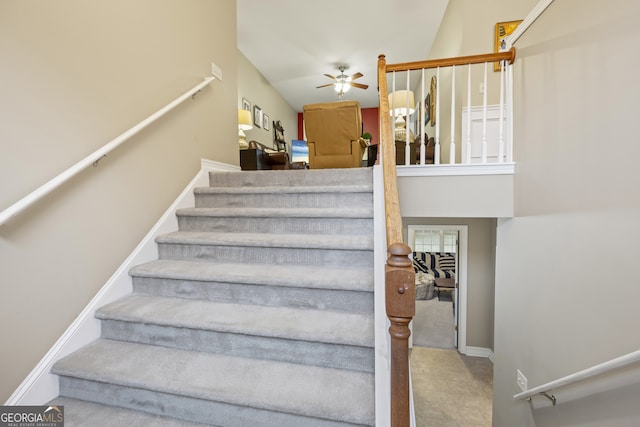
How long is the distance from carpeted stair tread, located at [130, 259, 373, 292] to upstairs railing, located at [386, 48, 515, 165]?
1.34 meters

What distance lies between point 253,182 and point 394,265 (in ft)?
6.32

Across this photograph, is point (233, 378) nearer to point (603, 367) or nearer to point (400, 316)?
point (400, 316)

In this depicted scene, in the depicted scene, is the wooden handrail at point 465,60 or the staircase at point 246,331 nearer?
the staircase at point 246,331

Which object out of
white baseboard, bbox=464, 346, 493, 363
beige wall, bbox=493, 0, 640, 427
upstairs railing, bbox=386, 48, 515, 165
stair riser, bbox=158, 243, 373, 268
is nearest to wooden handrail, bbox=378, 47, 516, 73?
upstairs railing, bbox=386, 48, 515, 165

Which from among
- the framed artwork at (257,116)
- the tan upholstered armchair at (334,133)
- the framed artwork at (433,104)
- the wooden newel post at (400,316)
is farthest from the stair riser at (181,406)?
the framed artwork at (257,116)

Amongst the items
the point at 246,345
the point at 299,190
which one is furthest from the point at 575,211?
the point at 246,345

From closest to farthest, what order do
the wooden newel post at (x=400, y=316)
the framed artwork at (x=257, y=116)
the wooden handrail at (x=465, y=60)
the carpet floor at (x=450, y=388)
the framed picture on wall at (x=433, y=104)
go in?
the wooden newel post at (x=400, y=316) → the wooden handrail at (x=465, y=60) → the carpet floor at (x=450, y=388) → the framed picture on wall at (x=433, y=104) → the framed artwork at (x=257, y=116)

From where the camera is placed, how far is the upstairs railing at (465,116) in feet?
7.66

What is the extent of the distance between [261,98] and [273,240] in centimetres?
496

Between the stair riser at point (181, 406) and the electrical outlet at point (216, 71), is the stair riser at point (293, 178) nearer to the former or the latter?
the electrical outlet at point (216, 71)

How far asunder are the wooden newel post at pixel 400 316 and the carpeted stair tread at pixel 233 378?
271 mm

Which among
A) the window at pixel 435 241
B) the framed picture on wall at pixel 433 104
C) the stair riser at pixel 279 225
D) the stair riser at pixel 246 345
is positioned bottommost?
the window at pixel 435 241

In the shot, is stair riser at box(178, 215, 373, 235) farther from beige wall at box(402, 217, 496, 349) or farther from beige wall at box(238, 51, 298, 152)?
beige wall at box(238, 51, 298, 152)

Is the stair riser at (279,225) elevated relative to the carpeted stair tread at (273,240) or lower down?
elevated
